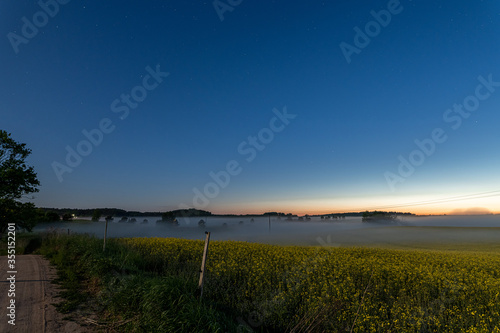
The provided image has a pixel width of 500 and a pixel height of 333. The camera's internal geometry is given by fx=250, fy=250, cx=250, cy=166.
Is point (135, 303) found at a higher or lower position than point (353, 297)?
higher

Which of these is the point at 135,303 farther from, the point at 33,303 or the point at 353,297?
the point at 353,297

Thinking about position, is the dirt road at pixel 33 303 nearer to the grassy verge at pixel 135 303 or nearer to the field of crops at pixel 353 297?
the grassy verge at pixel 135 303

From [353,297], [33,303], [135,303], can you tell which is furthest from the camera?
[353,297]

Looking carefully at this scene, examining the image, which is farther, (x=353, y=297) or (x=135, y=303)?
(x=353, y=297)

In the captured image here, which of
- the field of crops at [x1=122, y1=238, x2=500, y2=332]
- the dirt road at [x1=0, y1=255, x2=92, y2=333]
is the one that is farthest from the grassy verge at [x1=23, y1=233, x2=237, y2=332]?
the field of crops at [x1=122, y1=238, x2=500, y2=332]

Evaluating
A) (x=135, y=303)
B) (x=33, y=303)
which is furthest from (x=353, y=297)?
(x=33, y=303)

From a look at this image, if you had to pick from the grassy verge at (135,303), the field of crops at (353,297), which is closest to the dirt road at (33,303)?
the grassy verge at (135,303)

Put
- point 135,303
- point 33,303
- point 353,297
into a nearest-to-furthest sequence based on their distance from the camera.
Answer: point 135,303
point 33,303
point 353,297

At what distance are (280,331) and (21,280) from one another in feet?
29.1

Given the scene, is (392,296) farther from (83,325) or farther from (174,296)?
(83,325)

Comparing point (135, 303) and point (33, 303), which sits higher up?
point (135, 303)

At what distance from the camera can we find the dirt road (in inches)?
203

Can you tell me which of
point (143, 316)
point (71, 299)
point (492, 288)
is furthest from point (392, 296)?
point (71, 299)

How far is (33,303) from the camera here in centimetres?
643
